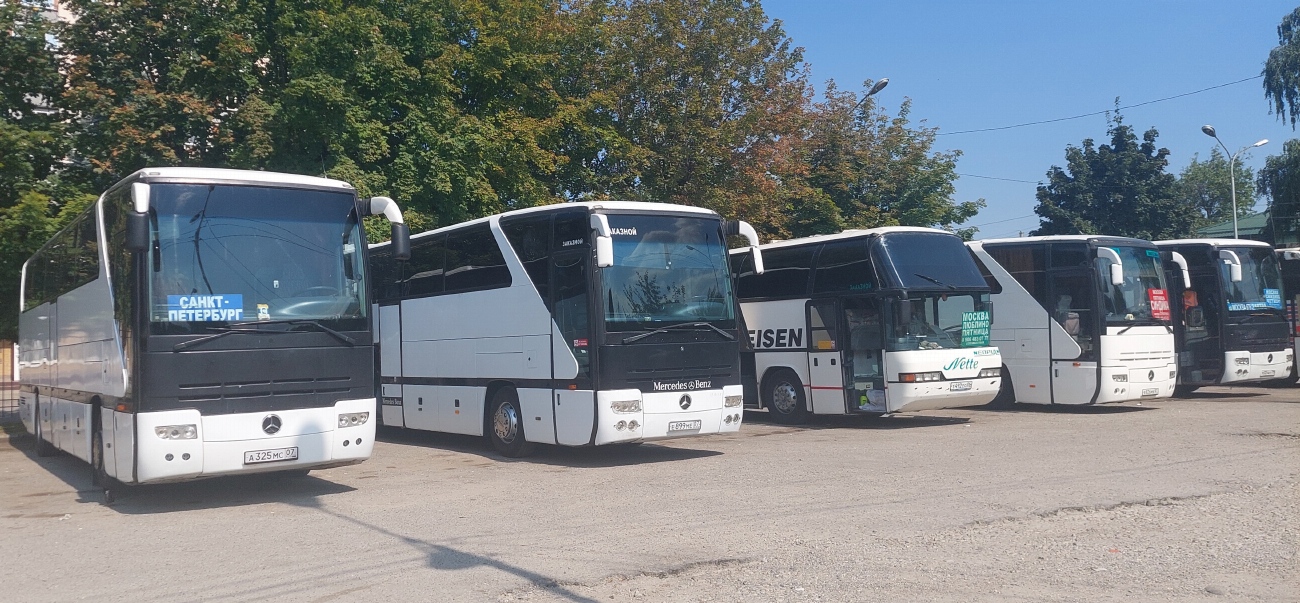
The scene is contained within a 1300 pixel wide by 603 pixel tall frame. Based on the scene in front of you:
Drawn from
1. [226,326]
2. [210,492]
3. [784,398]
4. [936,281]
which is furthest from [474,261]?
[936,281]

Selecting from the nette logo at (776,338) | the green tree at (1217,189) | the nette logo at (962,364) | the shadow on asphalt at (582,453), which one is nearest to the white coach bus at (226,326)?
the shadow on asphalt at (582,453)

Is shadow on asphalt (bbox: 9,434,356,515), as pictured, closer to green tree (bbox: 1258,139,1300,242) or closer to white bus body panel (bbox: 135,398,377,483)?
white bus body panel (bbox: 135,398,377,483)

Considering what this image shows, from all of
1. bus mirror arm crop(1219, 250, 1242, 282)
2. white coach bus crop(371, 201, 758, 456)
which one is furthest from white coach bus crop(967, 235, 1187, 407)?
white coach bus crop(371, 201, 758, 456)

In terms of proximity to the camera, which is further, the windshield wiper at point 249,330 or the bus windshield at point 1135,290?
the bus windshield at point 1135,290

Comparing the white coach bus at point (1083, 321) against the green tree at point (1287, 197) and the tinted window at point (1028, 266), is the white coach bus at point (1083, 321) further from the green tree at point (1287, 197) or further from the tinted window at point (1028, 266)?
the green tree at point (1287, 197)

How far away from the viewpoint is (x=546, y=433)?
13.7 metres

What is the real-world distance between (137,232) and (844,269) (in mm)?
11250

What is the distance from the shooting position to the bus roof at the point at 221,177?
10242mm

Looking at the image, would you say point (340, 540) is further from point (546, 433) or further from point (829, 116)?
point (829, 116)

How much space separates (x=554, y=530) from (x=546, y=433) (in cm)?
469

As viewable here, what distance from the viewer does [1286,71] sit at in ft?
154

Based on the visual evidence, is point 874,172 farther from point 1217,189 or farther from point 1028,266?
point 1217,189

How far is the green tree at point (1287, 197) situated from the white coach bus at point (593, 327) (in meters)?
40.9

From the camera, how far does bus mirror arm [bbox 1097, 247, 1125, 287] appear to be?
18969mm
